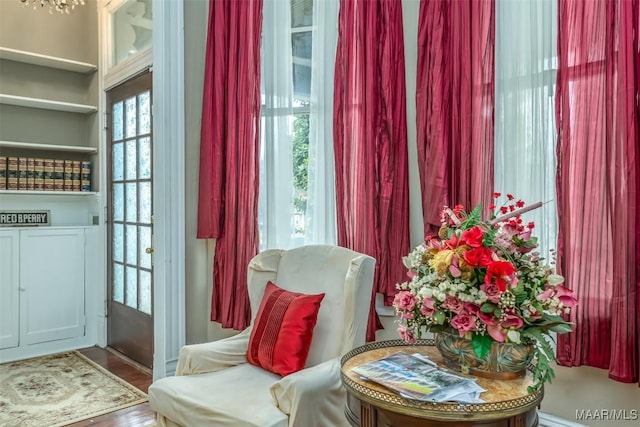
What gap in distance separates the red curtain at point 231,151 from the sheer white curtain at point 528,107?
143cm

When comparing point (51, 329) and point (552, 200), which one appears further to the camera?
point (51, 329)

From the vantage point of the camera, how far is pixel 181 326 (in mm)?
3137

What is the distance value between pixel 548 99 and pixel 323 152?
3.72ft

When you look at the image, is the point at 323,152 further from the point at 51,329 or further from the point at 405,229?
the point at 51,329

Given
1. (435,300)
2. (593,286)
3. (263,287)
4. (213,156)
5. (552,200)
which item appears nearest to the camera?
(435,300)

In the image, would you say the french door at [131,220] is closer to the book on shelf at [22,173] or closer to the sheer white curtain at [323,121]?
the book on shelf at [22,173]

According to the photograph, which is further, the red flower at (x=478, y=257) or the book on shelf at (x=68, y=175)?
the book on shelf at (x=68, y=175)

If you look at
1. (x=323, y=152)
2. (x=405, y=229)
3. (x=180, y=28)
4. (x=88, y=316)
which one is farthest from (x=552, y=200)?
(x=88, y=316)

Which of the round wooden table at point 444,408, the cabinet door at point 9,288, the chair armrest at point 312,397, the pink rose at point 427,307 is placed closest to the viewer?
the round wooden table at point 444,408

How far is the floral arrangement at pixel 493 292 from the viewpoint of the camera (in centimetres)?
130

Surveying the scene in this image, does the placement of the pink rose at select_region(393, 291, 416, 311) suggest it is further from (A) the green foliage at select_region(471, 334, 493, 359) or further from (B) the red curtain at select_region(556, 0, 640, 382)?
(B) the red curtain at select_region(556, 0, 640, 382)

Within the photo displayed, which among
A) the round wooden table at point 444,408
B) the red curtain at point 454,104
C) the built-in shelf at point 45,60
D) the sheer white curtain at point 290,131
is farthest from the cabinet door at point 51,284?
the round wooden table at point 444,408

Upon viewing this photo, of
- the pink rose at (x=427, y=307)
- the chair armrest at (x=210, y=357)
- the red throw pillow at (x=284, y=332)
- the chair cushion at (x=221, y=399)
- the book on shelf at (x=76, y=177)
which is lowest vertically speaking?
the chair cushion at (x=221, y=399)

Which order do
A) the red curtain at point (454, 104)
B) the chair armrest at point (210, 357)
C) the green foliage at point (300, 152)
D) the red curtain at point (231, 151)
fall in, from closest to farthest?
the red curtain at point (454, 104)
the chair armrest at point (210, 357)
the green foliage at point (300, 152)
the red curtain at point (231, 151)
